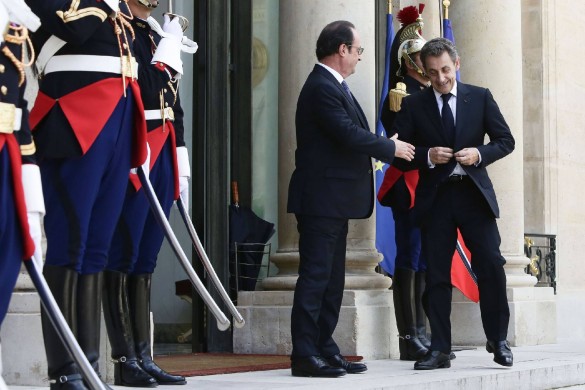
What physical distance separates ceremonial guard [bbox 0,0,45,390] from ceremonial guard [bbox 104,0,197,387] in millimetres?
1710

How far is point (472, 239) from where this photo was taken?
7.43 metres

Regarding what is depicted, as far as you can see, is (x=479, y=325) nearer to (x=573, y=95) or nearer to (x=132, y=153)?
(x=573, y=95)

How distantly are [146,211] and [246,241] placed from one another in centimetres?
377

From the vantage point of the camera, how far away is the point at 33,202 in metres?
4.08

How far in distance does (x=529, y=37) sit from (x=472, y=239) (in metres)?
5.97

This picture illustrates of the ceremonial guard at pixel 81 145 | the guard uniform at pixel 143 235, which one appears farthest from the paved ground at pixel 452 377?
the ceremonial guard at pixel 81 145

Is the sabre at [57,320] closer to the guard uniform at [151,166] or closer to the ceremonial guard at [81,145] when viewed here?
the ceremonial guard at [81,145]

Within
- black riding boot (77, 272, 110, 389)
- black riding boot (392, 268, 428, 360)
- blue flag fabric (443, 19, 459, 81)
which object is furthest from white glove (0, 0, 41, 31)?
blue flag fabric (443, 19, 459, 81)

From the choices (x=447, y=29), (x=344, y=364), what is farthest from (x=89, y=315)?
(x=447, y=29)

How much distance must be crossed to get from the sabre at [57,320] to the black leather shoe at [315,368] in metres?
2.74

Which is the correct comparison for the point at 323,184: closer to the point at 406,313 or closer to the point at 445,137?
the point at 445,137

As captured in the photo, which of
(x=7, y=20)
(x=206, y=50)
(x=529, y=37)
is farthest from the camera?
(x=529, y=37)

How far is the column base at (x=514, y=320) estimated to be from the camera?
1021 cm

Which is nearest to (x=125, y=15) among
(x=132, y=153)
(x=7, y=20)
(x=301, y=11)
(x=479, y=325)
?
(x=132, y=153)
